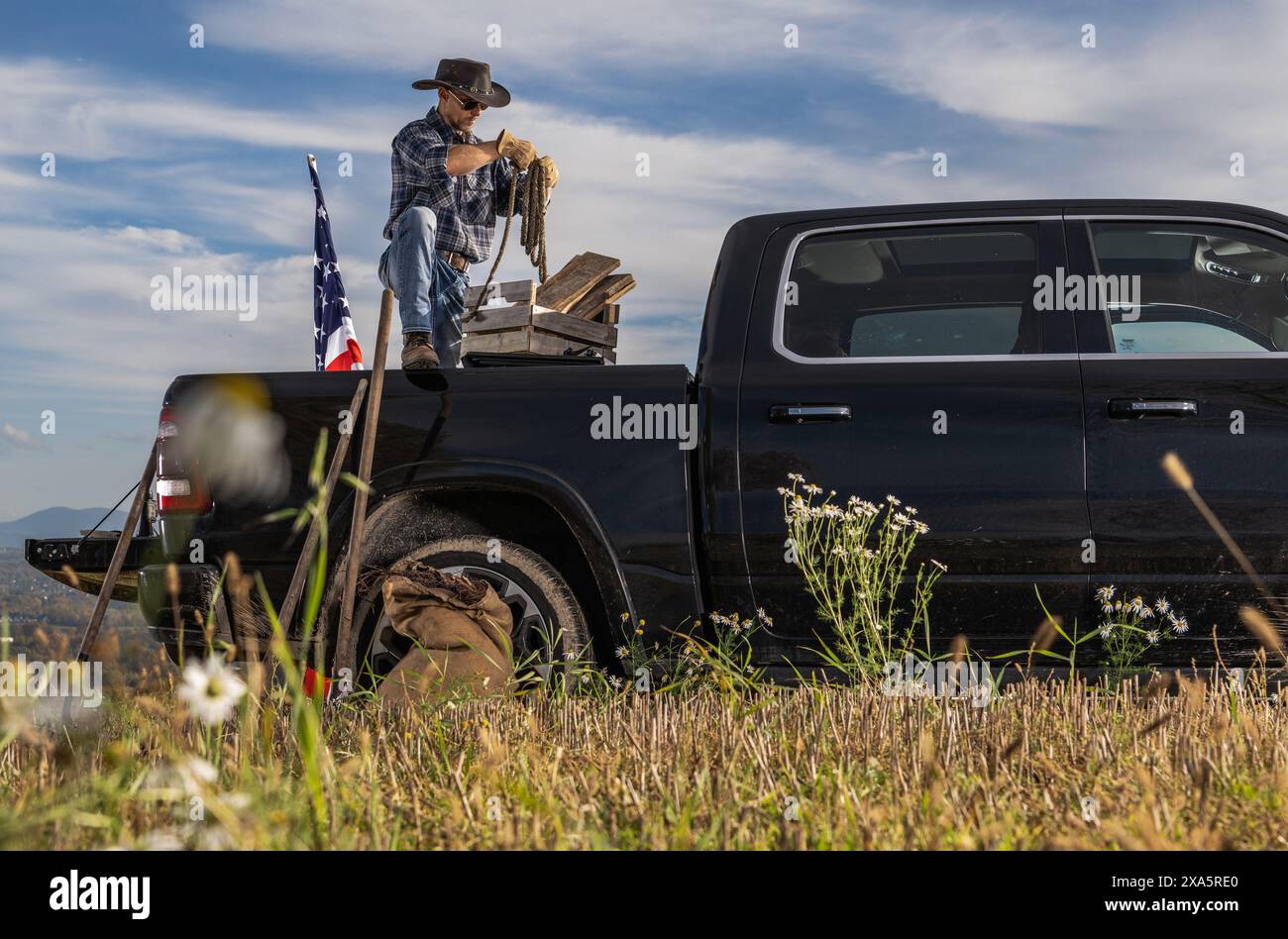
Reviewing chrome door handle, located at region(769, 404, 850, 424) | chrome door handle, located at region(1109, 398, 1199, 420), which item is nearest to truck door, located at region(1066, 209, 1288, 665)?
chrome door handle, located at region(1109, 398, 1199, 420)

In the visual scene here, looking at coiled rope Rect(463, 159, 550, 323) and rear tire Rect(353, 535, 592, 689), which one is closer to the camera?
rear tire Rect(353, 535, 592, 689)

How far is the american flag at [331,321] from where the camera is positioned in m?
8.76

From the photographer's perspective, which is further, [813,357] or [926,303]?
[926,303]

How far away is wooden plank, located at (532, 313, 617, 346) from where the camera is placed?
20.1 feet

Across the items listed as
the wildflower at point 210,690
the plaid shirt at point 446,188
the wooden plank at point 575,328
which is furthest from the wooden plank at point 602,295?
the wildflower at point 210,690

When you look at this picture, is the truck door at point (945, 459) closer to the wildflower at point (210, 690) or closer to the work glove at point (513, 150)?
the work glove at point (513, 150)

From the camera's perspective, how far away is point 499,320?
6188 mm

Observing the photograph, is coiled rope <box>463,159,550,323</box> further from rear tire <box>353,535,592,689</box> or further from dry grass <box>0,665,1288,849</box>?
dry grass <box>0,665,1288,849</box>

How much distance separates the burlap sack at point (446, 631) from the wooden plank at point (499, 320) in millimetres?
2365

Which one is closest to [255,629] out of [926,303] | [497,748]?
[497,748]
